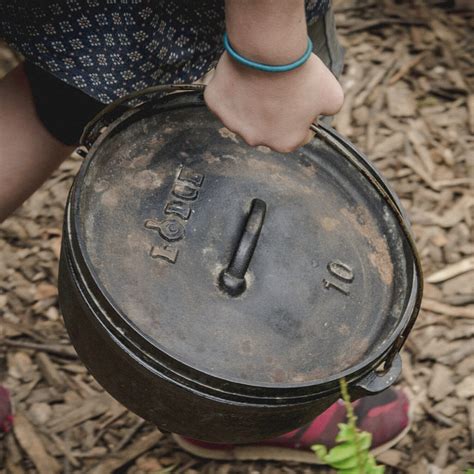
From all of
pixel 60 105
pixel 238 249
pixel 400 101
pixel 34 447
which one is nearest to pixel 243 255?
pixel 238 249

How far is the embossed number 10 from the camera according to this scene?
144 cm

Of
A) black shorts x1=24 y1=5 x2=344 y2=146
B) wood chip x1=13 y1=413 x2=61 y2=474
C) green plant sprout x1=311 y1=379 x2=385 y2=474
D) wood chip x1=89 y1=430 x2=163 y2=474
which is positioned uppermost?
black shorts x1=24 y1=5 x2=344 y2=146

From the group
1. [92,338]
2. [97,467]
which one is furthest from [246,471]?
[92,338]

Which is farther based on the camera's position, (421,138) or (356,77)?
(356,77)

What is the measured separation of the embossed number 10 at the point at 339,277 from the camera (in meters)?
1.44

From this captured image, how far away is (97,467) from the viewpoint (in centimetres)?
195

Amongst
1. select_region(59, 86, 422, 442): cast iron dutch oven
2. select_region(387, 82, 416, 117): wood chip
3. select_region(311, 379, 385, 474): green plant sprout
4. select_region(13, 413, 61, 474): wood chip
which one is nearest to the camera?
select_region(311, 379, 385, 474): green plant sprout

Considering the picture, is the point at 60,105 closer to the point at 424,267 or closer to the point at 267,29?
the point at 267,29

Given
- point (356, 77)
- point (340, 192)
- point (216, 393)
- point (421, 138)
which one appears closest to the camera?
point (216, 393)

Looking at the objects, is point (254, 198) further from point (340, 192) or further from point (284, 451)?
point (284, 451)

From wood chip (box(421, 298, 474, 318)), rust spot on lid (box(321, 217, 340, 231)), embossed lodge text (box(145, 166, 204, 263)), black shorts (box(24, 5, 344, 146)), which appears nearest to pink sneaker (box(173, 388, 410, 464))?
wood chip (box(421, 298, 474, 318))

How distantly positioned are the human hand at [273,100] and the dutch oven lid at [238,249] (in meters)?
0.14

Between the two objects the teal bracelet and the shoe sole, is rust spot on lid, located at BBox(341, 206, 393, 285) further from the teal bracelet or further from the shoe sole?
the shoe sole

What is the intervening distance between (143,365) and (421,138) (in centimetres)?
192
